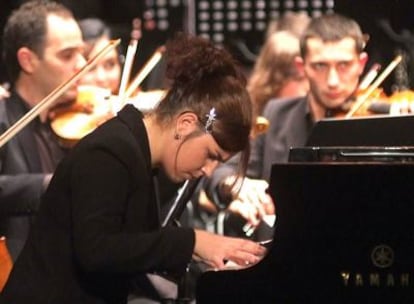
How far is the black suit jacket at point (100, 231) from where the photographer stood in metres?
2.28

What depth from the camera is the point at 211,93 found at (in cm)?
245

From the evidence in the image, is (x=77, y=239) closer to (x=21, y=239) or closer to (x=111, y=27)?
(x=21, y=239)

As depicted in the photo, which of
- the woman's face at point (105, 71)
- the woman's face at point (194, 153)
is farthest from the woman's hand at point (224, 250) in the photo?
the woman's face at point (105, 71)

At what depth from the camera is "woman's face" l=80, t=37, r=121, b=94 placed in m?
4.45

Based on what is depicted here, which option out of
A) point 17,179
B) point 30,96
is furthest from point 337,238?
point 30,96

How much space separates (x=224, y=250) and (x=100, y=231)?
0.83ft

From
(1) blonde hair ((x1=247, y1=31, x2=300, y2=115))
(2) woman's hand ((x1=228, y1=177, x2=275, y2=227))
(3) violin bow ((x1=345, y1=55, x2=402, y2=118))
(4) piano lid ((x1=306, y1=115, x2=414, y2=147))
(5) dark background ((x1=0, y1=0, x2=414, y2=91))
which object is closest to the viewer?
(4) piano lid ((x1=306, y1=115, x2=414, y2=147))

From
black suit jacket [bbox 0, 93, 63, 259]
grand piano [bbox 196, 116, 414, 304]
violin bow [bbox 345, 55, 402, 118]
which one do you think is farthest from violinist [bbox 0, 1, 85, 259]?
grand piano [bbox 196, 116, 414, 304]

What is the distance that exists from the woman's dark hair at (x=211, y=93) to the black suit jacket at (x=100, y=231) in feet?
0.34

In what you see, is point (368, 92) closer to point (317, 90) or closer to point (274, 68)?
point (317, 90)

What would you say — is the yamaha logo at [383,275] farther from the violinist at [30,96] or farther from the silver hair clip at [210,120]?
the violinist at [30,96]

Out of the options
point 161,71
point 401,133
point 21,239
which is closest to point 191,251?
point 401,133

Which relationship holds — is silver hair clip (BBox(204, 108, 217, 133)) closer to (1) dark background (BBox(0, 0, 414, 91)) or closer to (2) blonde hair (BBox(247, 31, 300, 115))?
(1) dark background (BBox(0, 0, 414, 91))

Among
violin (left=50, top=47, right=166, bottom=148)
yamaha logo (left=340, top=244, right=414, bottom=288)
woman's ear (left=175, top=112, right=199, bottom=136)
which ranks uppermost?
woman's ear (left=175, top=112, right=199, bottom=136)
